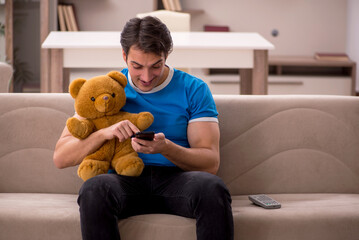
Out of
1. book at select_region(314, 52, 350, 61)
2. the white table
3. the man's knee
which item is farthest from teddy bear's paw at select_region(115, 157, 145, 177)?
book at select_region(314, 52, 350, 61)

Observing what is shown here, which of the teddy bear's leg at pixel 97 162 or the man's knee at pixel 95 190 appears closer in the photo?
the man's knee at pixel 95 190

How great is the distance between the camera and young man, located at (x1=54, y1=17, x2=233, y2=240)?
137 cm

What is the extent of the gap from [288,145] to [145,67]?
687mm

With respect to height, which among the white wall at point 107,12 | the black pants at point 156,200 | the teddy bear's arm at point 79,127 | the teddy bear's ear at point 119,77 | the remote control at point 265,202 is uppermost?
the white wall at point 107,12

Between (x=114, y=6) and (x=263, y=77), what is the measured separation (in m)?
2.63

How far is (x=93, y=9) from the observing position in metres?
5.10

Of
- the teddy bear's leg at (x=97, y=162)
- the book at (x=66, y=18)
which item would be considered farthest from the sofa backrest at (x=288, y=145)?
the book at (x=66, y=18)

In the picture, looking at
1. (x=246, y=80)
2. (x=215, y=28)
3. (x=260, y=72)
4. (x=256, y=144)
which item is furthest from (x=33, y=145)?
(x=215, y=28)

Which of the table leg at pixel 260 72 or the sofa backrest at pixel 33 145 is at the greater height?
the table leg at pixel 260 72

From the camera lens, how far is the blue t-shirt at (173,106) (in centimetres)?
162

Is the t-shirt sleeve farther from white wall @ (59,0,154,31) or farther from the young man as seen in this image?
white wall @ (59,0,154,31)

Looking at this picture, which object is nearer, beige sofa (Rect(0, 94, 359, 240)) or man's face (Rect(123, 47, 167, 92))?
man's face (Rect(123, 47, 167, 92))

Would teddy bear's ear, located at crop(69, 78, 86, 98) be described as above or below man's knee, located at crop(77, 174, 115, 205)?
above

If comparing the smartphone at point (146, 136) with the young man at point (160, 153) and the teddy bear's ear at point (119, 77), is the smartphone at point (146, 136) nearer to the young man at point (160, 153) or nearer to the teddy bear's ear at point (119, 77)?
the young man at point (160, 153)
